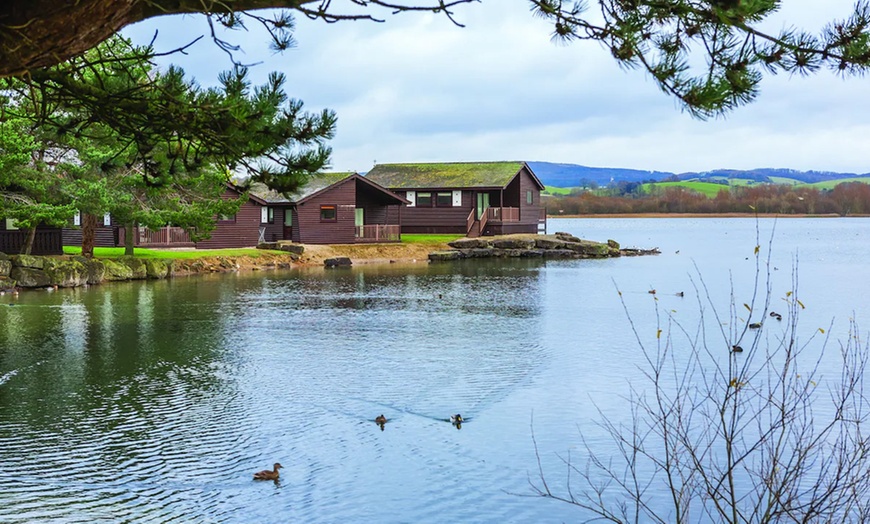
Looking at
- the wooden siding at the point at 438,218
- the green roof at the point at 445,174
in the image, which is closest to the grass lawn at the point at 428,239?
the wooden siding at the point at 438,218

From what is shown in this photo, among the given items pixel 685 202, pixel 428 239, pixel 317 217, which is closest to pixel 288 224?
pixel 317 217

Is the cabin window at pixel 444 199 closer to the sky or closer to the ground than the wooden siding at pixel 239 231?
closer to the sky

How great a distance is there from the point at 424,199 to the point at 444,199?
1540 millimetres

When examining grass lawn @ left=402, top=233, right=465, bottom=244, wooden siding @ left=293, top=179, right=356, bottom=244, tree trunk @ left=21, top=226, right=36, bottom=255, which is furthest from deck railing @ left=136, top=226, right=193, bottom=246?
grass lawn @ left=402, top=233, right=465, bottom=244

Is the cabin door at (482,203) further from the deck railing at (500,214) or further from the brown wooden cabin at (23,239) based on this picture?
the brown wooden cabin at (23,239)

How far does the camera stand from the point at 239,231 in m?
47.7

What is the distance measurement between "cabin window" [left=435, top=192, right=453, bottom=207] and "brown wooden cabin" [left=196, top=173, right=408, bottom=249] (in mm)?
4312

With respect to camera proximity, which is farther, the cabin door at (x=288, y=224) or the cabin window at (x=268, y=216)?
the cabin window at (x=268, y=216)

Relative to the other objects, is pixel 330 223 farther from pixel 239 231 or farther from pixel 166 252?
pixel 166 252

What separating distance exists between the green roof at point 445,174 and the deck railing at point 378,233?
6362mm

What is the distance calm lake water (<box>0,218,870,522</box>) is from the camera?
972 cm

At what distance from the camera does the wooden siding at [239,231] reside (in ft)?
153

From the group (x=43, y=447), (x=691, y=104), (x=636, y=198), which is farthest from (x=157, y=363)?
(x=636, y=198)

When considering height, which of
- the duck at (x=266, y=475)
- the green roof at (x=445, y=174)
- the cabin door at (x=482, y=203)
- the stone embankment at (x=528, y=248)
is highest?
the green roof at (x=445, y=174)
